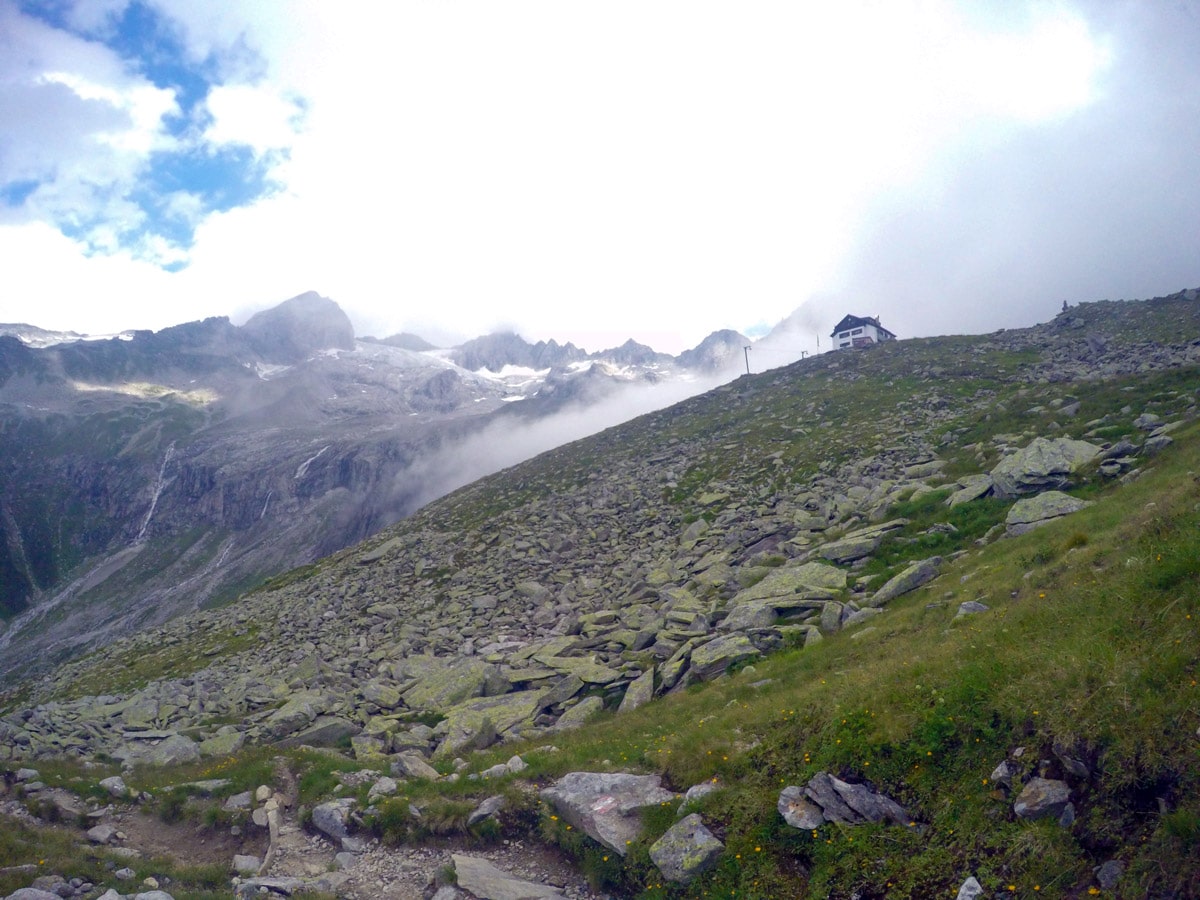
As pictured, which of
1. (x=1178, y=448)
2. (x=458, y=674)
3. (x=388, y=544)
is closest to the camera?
(x=1178, y=448)

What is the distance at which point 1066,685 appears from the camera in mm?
9234

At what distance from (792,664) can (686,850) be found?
747 cm

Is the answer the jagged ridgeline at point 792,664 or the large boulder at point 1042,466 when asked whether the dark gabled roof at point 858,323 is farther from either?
the large boulder at point 1042,466

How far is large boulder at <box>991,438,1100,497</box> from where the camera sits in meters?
24.6

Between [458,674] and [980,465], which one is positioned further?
[980,465]

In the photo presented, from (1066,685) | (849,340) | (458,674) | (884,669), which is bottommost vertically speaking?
(458,674)

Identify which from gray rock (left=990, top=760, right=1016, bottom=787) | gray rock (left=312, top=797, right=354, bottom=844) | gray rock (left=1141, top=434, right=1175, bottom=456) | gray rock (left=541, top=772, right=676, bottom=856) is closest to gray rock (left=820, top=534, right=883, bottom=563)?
gray rock (left=1141, top=434, right=1175, bottom=456)

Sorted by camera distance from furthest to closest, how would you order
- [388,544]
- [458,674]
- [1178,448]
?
[388,544], [458,674], [1178,448]

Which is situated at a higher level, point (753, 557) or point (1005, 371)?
point (1005, 371)

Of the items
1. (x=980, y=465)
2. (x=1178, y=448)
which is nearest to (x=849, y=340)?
(x=980, y=465)

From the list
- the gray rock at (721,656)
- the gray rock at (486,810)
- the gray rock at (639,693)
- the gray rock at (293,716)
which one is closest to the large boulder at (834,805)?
the gray rock at (486,810)

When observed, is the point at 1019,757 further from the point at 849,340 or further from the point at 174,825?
the point at 849,340

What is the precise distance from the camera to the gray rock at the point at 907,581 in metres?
19.9

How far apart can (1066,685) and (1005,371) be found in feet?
193
